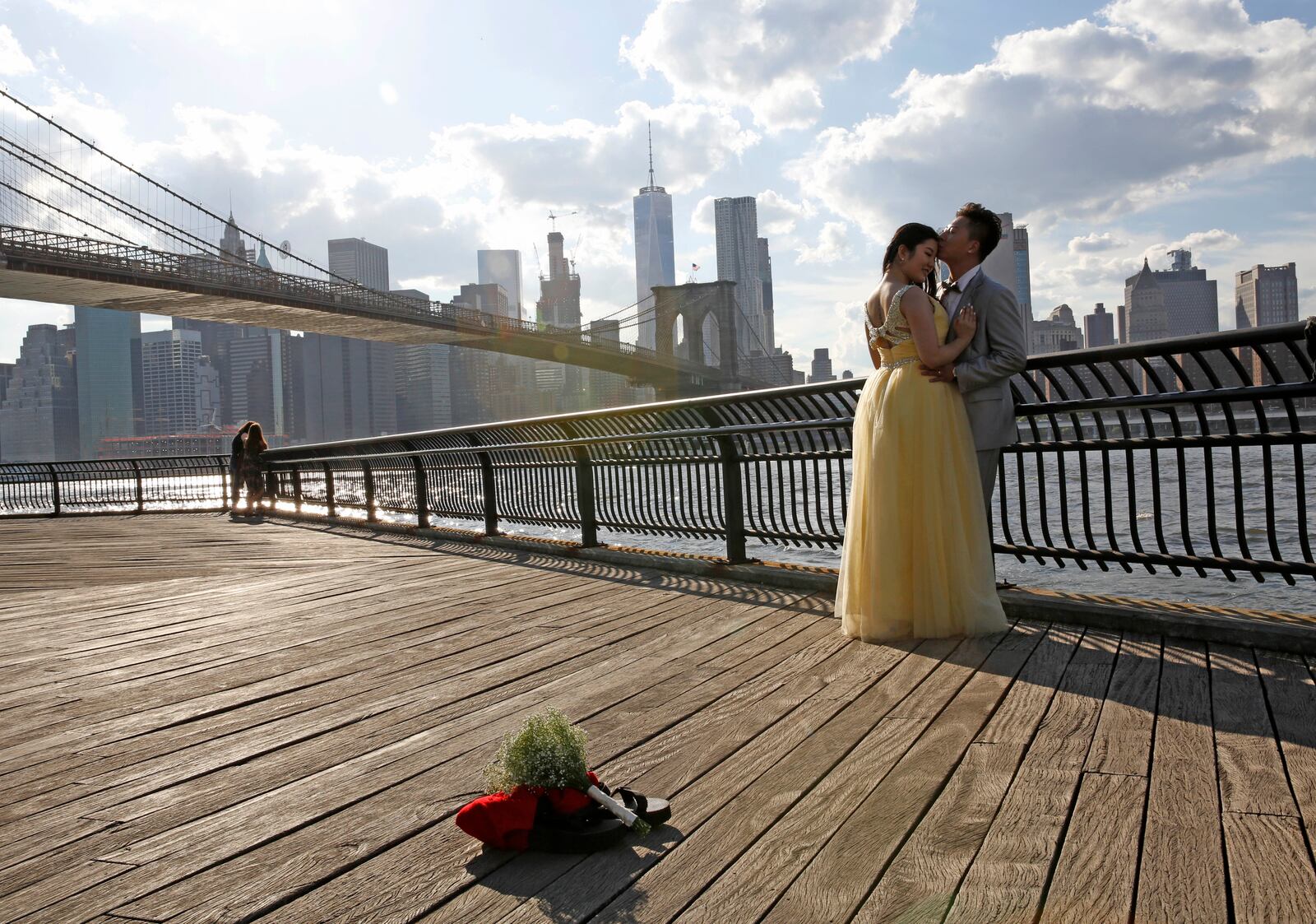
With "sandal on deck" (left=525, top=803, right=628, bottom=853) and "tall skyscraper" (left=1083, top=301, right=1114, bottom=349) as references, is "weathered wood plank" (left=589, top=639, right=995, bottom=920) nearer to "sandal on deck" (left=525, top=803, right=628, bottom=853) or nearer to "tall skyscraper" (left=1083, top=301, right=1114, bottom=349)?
"sandal on deck" (left=525, top=803, right=628, bottom=853)

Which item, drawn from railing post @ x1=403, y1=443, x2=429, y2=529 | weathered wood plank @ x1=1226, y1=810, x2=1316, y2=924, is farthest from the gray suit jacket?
railing post @ x1=403, y1=443, x2=429, y2=529

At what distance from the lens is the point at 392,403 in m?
79.9

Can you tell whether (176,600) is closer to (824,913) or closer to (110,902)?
(110,902)

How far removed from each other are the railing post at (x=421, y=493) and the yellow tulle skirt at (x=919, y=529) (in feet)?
18.1

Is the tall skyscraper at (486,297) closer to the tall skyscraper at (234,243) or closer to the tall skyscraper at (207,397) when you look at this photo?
the tall skyscraper at (207,397)

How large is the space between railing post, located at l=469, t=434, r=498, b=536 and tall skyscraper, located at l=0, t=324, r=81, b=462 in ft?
249

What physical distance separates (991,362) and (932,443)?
338 mm

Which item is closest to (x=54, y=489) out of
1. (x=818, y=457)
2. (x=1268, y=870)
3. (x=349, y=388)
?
(x=818, y=457)

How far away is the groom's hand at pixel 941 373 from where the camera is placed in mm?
3439

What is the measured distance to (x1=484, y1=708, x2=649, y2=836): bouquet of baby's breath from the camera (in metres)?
1.82

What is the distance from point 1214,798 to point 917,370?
6.21 feet

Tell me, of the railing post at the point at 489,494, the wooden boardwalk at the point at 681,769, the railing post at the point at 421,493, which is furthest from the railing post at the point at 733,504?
the railing post at the point at 421,493

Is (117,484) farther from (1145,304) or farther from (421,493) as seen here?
(1145,304)

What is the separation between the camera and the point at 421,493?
8445 mm
